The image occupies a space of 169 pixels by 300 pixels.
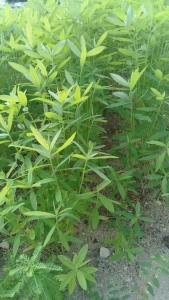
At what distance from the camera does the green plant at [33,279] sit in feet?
3.33

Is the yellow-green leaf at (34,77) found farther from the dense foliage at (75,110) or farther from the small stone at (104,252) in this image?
the small stone at (104,252)

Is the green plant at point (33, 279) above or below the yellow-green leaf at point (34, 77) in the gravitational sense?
below

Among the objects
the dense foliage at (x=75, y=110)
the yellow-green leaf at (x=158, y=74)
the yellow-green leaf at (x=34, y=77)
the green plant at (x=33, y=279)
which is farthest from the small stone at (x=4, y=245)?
the yellow-green leaf at (x=158, y=74)

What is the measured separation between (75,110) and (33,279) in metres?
0.60

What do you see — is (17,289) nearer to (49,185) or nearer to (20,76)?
(49,185)

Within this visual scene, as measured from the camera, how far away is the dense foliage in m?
1.11

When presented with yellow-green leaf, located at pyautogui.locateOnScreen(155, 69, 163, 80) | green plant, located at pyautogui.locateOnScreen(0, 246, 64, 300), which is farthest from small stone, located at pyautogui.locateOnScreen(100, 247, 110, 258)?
yellow-green leaf, located at pyautogui.locateOnScreen(155, 69, 163, 80)

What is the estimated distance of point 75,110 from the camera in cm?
127

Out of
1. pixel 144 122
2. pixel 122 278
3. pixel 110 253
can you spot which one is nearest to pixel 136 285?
pixel 122 278

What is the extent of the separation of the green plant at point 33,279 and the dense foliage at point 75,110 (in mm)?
87

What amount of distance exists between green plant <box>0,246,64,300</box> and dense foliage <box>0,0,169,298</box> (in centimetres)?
9

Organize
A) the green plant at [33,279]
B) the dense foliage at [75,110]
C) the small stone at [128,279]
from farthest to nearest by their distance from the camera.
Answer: the small stone at [128,279] → the dense foliage at [75,110] → the green plant at [33,279]

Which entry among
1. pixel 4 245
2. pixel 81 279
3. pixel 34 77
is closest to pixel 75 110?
pixel 34 77

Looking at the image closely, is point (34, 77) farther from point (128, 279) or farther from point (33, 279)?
point (128, 279)
